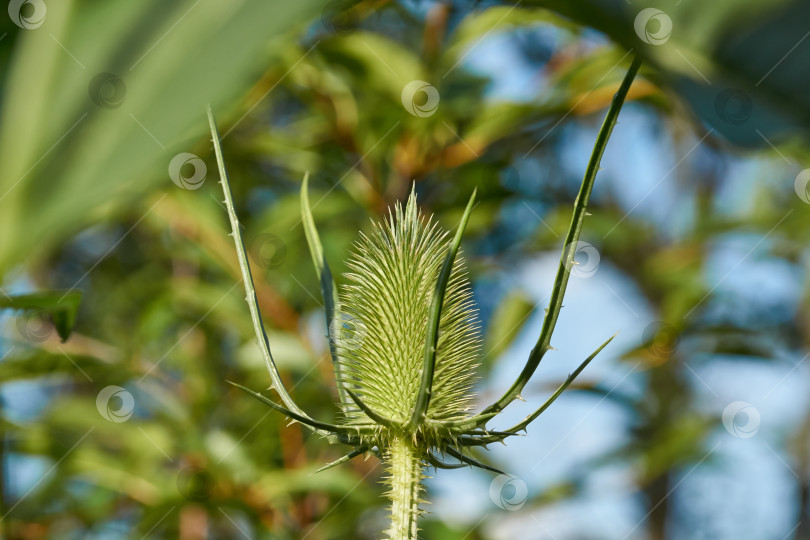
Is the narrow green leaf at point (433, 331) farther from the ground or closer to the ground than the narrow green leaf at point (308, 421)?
farther from the ground

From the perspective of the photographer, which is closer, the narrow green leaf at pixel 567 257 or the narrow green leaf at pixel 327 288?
the narrow green leaf at pixel 567 257

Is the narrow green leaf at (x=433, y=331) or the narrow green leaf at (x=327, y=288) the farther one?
the narrow green leaf at (x=327, y=288)

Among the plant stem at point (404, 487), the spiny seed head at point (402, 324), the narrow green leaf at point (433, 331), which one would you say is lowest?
Result: the plant stem at point (404, 487)

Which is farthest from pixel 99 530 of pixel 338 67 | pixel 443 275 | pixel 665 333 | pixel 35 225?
pixel 35 225

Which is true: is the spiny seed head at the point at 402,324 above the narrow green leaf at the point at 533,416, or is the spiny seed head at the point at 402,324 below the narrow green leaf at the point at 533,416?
above

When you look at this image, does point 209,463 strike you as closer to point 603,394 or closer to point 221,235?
point 221,235

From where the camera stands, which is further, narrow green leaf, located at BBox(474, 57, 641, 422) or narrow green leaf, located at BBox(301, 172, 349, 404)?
narrow green leaf, located at BBox(301, 172, 349, 404)
